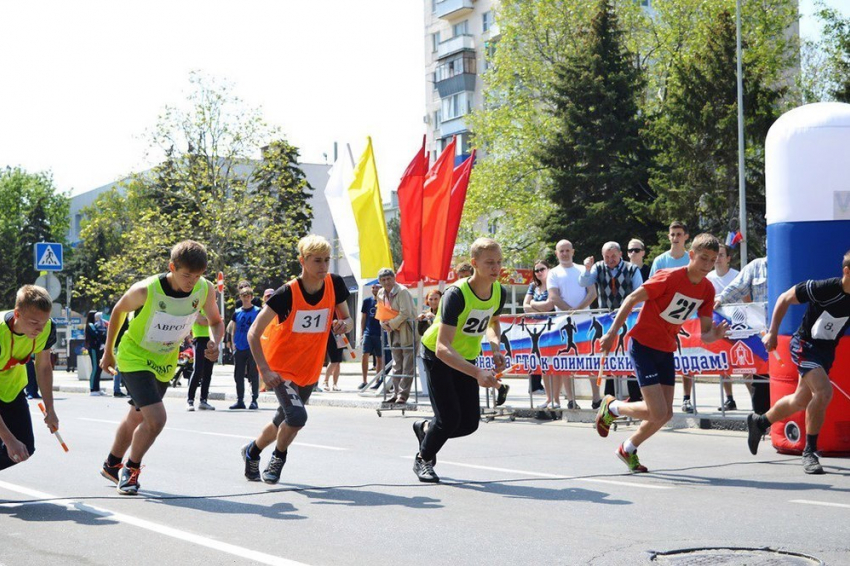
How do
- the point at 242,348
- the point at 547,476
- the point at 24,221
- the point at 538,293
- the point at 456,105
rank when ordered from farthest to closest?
1. the point at 24,221
2. the point at 456,105
3. the point at 242,348
4. the point at 538,293
5. the point at 547,476

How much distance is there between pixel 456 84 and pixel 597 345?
62.1 m

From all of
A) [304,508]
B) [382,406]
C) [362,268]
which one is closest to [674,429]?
[382,406]

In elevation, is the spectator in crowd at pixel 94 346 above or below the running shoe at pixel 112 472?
above

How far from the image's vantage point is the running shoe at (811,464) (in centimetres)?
898

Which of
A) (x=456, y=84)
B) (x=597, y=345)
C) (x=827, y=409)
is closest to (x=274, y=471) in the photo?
(x=827, y=409)

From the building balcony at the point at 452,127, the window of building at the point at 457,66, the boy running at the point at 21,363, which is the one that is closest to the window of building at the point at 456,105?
the building balcony at the point at 452,127

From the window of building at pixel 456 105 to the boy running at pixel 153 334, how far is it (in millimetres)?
66201

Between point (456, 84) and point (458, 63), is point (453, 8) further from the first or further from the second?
point (456, 84)

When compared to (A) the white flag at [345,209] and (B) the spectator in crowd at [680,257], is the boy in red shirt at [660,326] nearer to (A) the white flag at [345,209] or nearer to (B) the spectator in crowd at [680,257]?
(B) the spectator in crowd at [680,257]

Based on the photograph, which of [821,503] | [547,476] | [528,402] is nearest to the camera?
[821,503]

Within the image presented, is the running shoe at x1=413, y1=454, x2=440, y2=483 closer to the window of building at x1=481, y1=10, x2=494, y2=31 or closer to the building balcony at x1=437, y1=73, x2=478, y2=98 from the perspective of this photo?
the building balcony at x1=437, y1=73, x2=478, y2=98

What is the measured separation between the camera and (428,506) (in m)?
7.60

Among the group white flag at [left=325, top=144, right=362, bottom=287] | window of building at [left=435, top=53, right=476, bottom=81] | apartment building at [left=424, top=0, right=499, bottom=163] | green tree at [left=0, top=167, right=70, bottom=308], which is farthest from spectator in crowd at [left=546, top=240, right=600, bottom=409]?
green tree at [left=0, top=167, right=70, bottom=308]

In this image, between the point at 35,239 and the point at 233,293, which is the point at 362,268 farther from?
the point at 35,239
